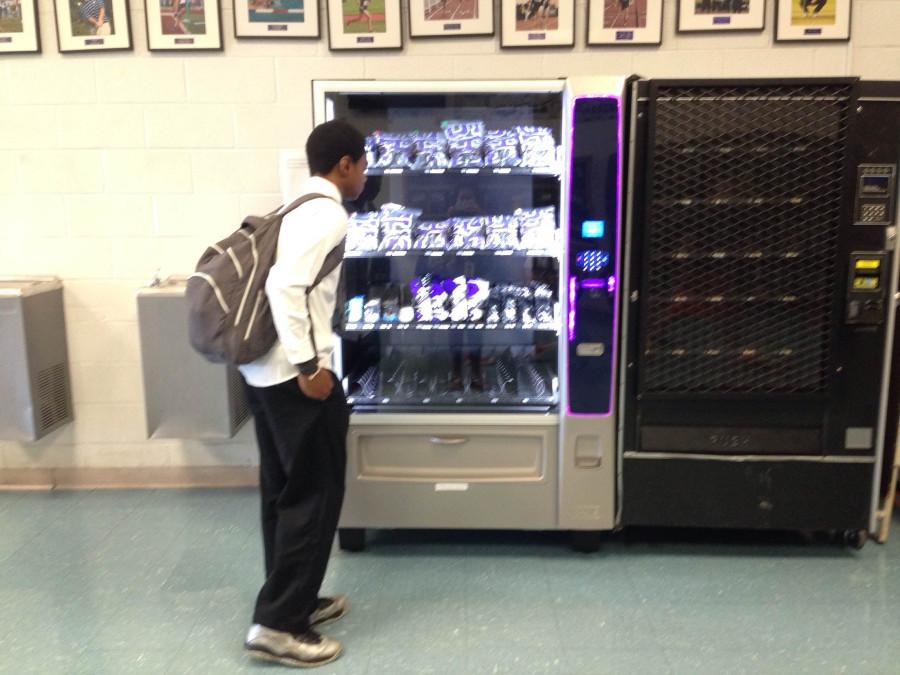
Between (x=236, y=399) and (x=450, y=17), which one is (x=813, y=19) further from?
(x=236, y=399)

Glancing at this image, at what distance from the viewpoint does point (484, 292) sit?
10.0 ft

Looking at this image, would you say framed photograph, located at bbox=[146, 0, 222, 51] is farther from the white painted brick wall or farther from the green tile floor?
the green tile floor

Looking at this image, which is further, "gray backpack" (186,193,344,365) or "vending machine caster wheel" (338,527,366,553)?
"vending machine caster wheel" (338,527,366,553)

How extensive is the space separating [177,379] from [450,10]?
2068 millimetres

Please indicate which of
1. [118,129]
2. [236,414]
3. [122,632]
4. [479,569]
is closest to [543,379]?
[479,569]

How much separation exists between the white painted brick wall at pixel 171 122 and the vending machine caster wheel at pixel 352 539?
58.9 inches

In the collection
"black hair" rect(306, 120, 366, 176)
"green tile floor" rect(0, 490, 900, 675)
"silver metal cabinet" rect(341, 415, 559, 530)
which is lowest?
"green tile floor" rect(0, 490, 900, 675)

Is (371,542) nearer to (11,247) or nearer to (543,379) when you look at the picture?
(543,379)

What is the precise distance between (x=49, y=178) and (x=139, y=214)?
0.45 meters

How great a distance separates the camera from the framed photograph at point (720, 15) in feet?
10.7

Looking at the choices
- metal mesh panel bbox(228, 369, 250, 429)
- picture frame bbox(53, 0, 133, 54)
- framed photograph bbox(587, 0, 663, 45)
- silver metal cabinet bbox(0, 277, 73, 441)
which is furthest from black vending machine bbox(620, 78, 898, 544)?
silver metal cabinet bbox(0, 277, 73, 441)

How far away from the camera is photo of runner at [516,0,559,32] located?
327 cm

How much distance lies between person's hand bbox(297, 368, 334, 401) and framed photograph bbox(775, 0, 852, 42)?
263 centimetres

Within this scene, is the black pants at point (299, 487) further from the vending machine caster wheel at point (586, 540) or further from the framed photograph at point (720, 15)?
the framed photograph at point (720, 15)
